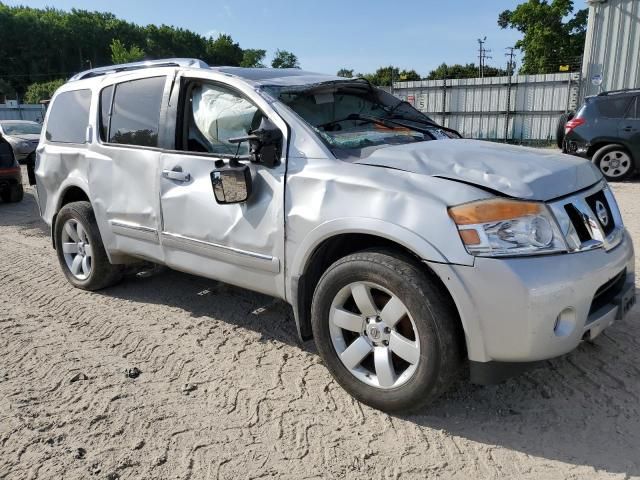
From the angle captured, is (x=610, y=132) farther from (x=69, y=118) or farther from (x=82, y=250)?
(x=82, y=250)

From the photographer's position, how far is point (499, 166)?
2.66m

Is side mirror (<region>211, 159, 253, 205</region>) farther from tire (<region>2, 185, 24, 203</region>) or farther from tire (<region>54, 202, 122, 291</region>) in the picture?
tire (<region>2, 185, 24, 203</region>)

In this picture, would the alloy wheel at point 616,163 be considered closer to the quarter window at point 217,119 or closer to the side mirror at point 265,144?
the quarter window at point 217,119

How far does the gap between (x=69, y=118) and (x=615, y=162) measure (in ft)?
30.7

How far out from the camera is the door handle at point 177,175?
3.47 m

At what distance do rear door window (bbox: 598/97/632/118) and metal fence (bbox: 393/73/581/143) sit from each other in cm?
663

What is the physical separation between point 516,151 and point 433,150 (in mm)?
509

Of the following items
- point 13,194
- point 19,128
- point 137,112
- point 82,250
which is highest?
point 137,112

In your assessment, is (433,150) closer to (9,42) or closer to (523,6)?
(523,6)

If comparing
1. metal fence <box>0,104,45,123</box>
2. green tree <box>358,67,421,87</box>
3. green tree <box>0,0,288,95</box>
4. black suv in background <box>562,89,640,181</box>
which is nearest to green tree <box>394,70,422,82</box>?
green tree <box>358,67,421,87</box>

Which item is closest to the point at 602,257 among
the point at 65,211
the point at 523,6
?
the point at 65,211

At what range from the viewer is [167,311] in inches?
166

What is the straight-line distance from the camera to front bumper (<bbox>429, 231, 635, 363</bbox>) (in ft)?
7.51

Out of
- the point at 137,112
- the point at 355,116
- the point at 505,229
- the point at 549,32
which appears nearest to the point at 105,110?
the point at 137,112
